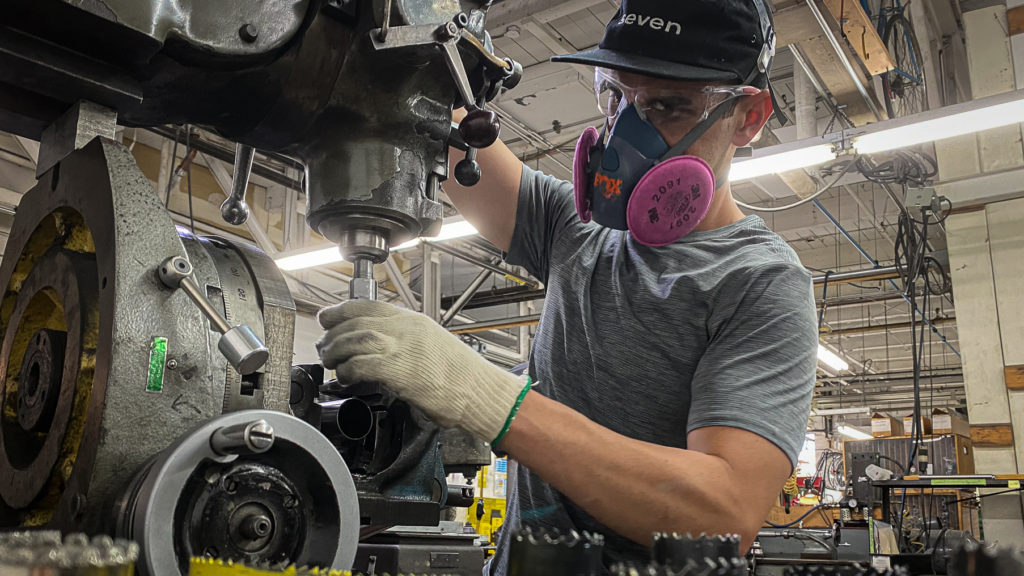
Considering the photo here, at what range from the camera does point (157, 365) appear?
2.20 feet

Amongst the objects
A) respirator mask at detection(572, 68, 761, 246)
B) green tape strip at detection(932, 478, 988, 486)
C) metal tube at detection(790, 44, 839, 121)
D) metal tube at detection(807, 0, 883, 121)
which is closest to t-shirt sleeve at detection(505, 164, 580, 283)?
respirator mask at detection(572, 68, 761, 246)

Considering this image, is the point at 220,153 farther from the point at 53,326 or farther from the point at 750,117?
the point at 53,326

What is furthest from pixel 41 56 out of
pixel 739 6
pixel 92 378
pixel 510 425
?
pixel 739 6

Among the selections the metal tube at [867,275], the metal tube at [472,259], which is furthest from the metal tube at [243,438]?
the metal tube at [867,275]

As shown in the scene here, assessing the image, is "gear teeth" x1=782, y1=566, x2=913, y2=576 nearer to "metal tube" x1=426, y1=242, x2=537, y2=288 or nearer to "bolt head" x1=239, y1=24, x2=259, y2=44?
"bolt head" x1=239, y1=24, x2=259, y2=44

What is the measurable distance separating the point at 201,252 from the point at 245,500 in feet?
0.87

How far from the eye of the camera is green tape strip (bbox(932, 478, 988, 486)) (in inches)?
138

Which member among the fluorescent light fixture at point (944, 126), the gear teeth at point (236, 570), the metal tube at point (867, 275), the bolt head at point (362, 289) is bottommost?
the gear teeth at point (236, 570)

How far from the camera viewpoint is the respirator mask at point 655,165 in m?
1.20

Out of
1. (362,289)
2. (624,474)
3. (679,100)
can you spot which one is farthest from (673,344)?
(362,289)

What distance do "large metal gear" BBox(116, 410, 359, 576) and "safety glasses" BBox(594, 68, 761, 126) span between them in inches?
31.3

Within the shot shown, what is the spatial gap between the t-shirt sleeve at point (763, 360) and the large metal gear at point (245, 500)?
55cm

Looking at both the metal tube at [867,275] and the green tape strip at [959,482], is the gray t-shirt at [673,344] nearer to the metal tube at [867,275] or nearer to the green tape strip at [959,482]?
the green tape strip at [959,482]

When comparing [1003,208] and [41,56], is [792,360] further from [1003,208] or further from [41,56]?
[1003,208]
